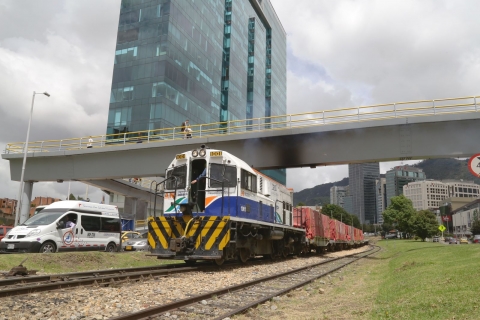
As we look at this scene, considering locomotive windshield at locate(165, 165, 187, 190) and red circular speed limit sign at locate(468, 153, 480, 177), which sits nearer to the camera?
red circular speed limit sign at locate(468, 153, 480, 177)

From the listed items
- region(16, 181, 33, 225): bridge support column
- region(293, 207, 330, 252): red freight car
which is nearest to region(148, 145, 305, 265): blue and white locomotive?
region(293, 207, 330, 252): red freight car

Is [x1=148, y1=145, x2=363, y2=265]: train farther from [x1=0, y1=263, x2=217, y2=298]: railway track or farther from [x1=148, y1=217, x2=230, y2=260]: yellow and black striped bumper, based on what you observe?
[x1=0, y1=263, x2=217, y2=298]: railway track

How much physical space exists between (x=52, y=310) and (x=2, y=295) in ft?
5.48

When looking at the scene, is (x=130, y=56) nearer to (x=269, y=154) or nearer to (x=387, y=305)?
(x=269, y=154)

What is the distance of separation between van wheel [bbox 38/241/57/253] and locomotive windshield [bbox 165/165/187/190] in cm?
598

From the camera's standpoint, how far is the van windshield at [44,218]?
53.3ft

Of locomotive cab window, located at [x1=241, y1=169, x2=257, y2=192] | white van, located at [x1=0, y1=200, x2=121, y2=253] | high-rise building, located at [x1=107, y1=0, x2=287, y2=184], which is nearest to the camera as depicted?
locomotive cab window, located at [x1=241, y1=169, x2=257, y2=192]

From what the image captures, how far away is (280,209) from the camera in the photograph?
61.0ft

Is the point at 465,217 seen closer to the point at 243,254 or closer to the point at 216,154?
the point at 243,254

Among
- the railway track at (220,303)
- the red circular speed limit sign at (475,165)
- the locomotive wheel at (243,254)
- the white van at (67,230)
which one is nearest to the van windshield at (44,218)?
the white van at (67,230)

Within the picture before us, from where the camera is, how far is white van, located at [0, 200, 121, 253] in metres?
15.4

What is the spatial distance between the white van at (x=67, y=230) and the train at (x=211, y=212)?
5.51 meters

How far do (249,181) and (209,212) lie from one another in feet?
7.56

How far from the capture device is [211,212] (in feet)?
42.3
